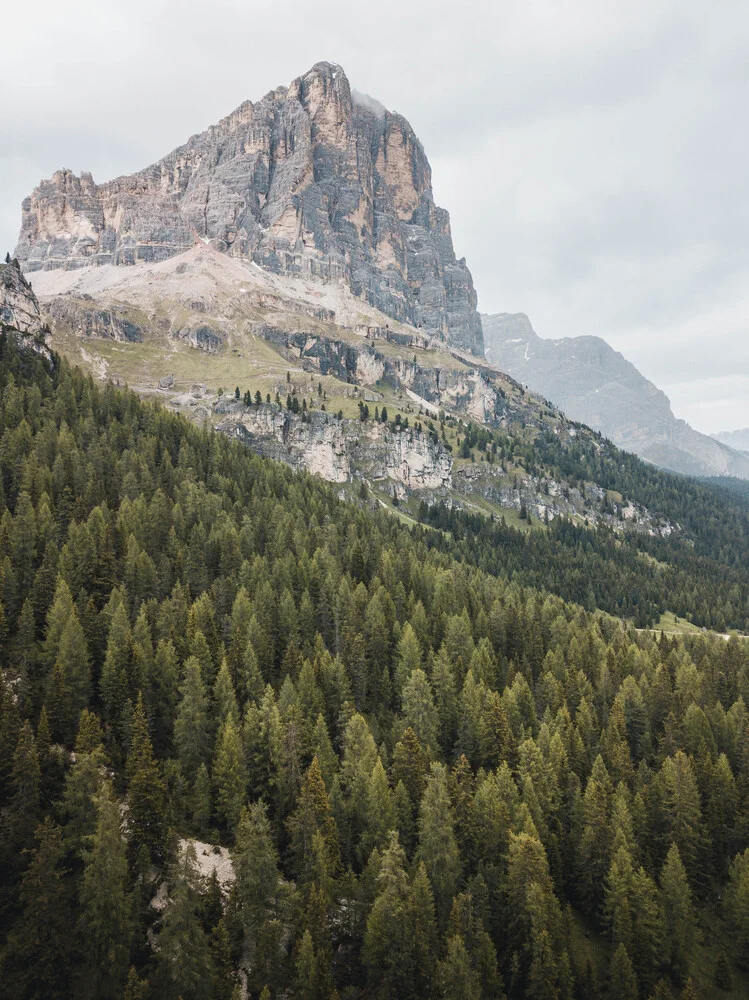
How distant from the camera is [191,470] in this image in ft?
389

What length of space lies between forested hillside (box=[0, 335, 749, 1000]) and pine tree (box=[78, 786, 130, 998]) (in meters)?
0.14

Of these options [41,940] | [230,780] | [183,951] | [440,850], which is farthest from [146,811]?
[440,850]

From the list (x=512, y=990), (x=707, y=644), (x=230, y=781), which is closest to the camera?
(x=512, y=990)

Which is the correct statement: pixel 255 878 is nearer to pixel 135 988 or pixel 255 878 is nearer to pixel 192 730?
pixel 135 988

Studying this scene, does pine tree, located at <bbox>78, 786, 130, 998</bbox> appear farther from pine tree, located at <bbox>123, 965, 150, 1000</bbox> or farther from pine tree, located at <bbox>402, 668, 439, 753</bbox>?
pine tree, located at <bbox>402, 668, 439, 753</bbox>

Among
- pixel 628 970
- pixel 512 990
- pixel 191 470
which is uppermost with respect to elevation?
pixel 191 470

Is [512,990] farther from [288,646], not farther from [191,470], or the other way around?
[191,470]

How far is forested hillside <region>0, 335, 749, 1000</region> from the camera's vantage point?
3859 cm

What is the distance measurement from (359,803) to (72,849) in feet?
72.6

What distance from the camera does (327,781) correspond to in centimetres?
5516

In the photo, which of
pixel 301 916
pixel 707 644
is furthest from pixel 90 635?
pixel 707 644

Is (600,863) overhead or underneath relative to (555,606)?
underneath

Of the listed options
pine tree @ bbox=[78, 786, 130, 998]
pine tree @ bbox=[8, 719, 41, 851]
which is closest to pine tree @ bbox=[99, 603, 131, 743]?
pine tree @ bbox=[8, 719, 41, 851]

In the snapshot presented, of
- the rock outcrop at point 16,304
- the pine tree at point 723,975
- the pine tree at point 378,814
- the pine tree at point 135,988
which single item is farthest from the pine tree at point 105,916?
the rock outcrop at point 16,304
